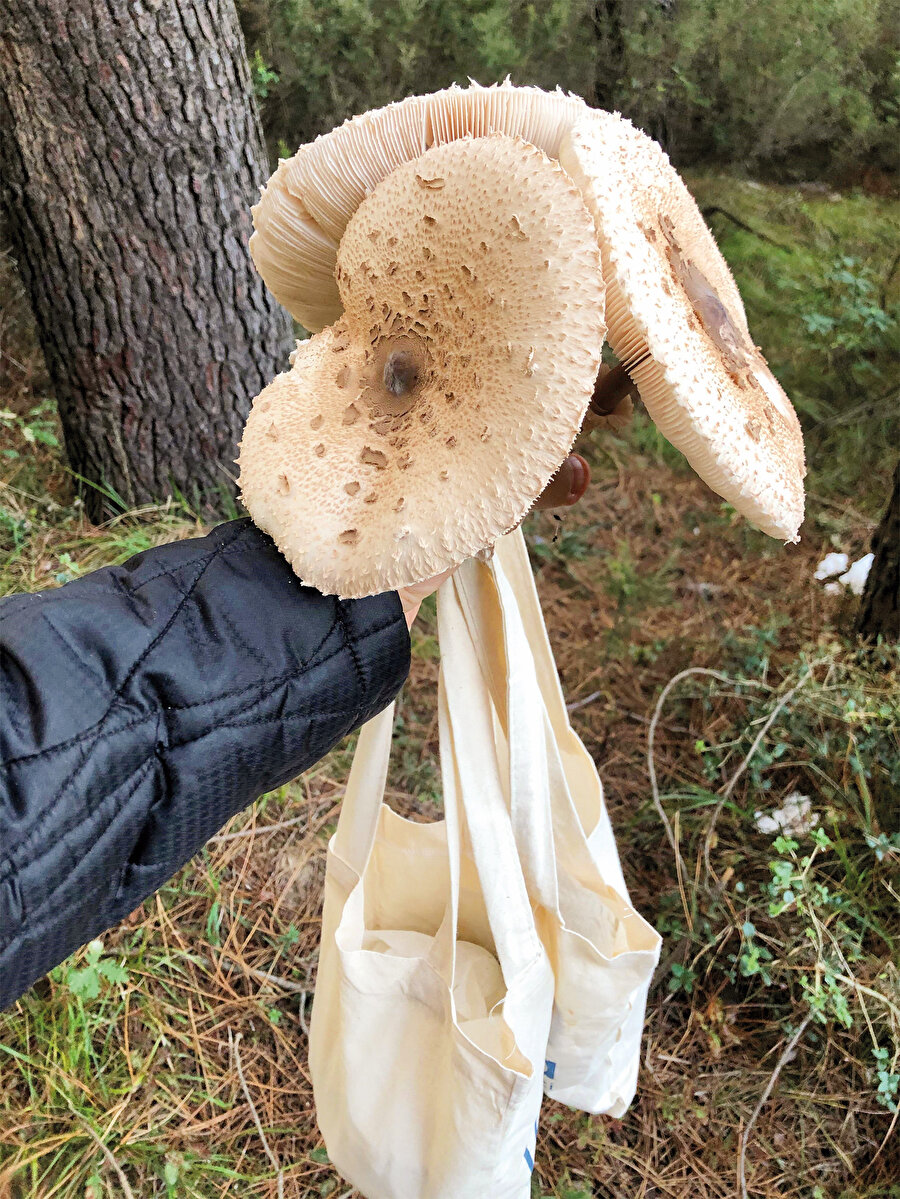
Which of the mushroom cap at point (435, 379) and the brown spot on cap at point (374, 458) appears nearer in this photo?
the mushroom cap at point (435, 379)

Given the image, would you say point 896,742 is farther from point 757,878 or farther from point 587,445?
point 587,445

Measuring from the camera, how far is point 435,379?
3.22ft

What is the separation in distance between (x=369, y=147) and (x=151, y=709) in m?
0.78

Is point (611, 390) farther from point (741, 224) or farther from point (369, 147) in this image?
point (741, 224)

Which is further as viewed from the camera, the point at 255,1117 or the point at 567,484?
the point at 255,1117

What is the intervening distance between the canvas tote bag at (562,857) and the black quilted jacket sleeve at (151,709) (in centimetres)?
20

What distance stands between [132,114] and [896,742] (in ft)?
8.42

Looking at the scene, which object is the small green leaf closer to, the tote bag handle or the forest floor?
the forest floor

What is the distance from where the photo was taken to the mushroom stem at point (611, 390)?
1.13m

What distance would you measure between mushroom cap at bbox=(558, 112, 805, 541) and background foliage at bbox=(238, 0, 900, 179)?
232 cm

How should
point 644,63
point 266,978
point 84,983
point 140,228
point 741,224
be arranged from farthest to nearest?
point 741,224 < point 644,63 < point 140,228 < point 266,978 < point 84,983

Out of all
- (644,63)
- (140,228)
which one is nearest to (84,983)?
(140,228)

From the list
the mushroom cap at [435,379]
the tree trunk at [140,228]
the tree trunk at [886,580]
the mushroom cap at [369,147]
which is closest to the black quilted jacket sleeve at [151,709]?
the mushroom cap at [435,379]

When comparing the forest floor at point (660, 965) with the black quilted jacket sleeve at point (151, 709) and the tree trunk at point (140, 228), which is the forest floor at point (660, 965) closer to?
the tree trunk at point (140, 228)
